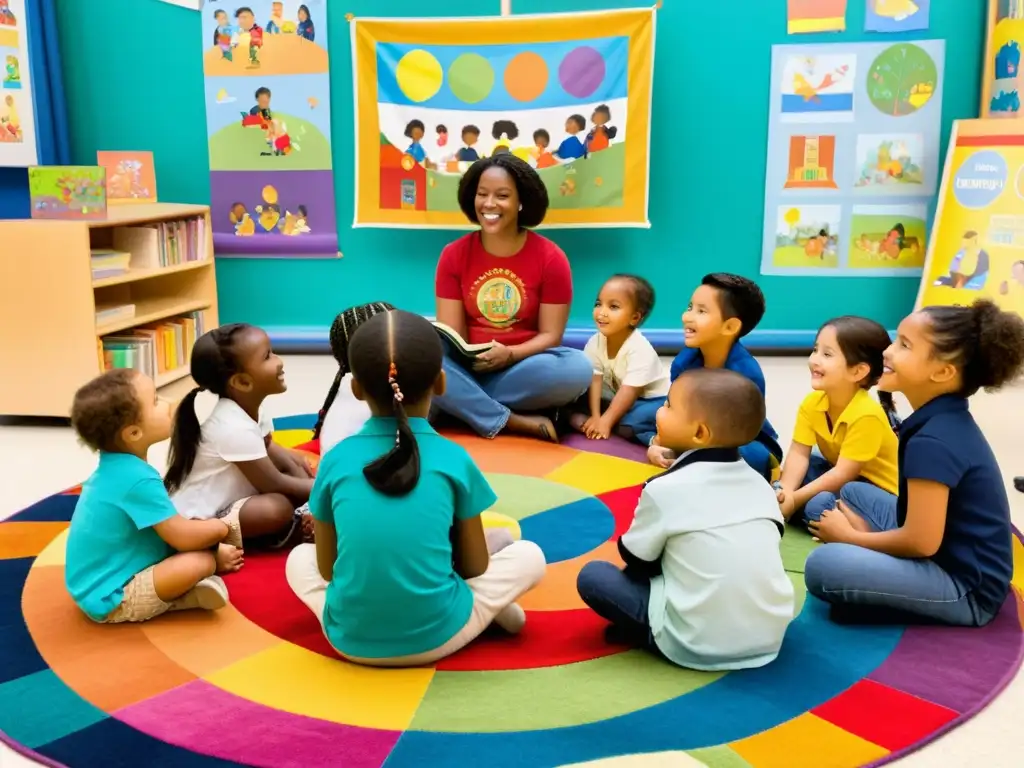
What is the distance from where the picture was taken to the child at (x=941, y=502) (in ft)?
6.68

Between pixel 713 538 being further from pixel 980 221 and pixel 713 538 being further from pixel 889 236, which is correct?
pixel 889 236

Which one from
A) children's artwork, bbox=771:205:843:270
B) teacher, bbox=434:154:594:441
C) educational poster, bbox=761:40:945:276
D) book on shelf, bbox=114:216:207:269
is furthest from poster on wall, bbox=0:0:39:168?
children's artwork, bbox=771:205:843:270

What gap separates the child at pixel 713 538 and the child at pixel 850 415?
31.4 inches

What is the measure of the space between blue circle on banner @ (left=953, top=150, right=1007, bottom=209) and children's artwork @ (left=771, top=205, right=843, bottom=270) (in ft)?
2.00

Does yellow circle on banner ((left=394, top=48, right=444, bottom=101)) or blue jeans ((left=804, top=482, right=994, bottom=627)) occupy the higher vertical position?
yellow circle on banner ((left=394, top=48, right=444, bottom=101))

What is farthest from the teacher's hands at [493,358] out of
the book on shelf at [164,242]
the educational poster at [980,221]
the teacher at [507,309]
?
the educational poster at [980,221]

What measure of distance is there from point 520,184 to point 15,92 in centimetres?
322

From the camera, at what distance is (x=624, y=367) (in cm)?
368

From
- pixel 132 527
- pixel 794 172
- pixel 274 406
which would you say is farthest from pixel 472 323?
pixel 794 172

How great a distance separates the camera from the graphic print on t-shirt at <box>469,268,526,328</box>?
12.4ft

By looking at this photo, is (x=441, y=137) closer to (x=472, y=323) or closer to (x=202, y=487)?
(x=472, y=323)

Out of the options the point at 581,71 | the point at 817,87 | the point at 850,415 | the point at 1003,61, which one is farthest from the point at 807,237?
the point at 850,415

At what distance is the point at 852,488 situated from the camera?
2.60 meters

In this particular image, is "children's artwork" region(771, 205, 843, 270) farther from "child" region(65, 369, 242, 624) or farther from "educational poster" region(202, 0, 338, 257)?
"child" region(65, 369, 242, 624)
